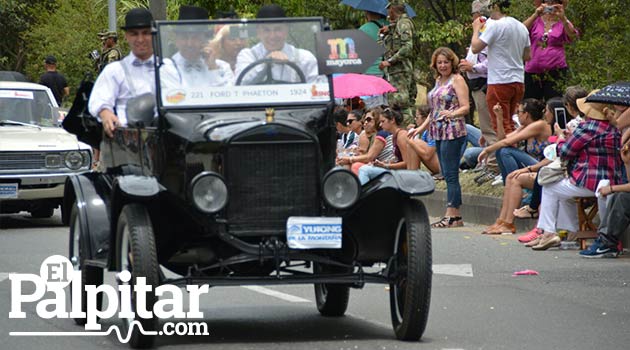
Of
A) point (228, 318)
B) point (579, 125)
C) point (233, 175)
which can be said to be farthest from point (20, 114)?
point (233, 175)

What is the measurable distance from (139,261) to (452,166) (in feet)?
31.1

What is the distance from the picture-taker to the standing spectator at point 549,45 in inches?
712

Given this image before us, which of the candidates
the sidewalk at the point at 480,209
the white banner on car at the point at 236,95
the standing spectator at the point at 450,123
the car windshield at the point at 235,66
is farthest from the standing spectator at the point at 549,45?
the white banner on car at the point at 236,95

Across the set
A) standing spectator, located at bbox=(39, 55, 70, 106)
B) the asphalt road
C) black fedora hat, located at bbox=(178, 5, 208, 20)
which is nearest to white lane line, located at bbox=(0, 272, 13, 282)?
the asphalt road

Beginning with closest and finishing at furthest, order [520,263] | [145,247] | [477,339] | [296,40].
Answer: [145,247] < [477,339] < [296,40] < [520,263]

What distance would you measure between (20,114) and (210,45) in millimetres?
11001

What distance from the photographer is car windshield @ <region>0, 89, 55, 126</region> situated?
67.1 feet

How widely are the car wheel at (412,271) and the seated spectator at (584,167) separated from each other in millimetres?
5590

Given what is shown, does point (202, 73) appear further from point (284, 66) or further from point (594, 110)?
point (594, 110)

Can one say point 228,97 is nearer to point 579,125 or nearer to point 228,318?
point 228,318

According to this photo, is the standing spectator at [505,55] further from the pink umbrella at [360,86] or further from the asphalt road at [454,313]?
the asphalt road at [454,313]

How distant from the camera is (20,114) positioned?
2053cm

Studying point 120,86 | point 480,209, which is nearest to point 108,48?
point 480,209

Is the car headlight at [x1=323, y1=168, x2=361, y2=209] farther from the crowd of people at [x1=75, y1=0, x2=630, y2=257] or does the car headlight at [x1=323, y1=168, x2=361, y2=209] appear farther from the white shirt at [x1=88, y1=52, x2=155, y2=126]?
the white shirt at [x1=88, y1=52, x2=155, y2=126]
